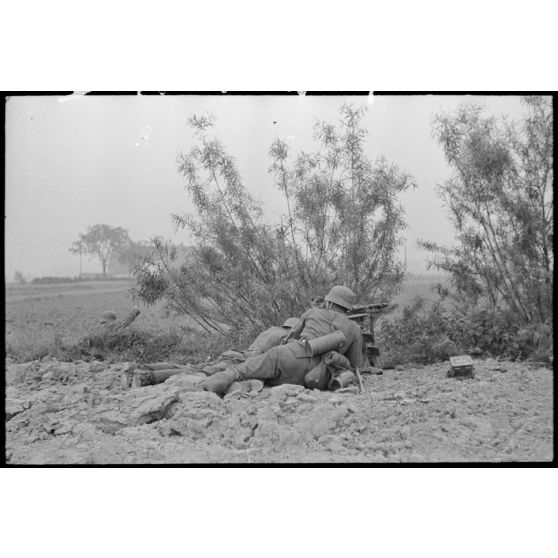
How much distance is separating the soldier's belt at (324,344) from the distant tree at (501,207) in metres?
1.18

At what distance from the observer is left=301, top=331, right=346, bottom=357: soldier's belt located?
528 centimetres

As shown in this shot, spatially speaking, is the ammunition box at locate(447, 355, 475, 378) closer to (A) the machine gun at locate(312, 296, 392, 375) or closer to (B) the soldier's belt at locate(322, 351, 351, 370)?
(A) the machine gun at locate(312, 296, 392, 375)

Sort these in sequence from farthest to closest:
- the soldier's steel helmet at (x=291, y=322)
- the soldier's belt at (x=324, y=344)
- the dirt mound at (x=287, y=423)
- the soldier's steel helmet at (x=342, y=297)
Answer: the soldier's steel helmet at (x=291, y=322)
the soldier's steel helmet at (x=342, y=297)
the soldier's belt at (x=324, y=344)
the dirt mound at (x=287, y=423)

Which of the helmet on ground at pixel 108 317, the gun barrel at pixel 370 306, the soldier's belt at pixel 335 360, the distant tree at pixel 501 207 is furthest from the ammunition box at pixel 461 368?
the helmet on ground at pixel 108 317

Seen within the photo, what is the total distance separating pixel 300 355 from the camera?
5.32 m

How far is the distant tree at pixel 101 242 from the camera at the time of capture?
5.50m

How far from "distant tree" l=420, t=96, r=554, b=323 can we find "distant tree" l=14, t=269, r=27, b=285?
3623 mm

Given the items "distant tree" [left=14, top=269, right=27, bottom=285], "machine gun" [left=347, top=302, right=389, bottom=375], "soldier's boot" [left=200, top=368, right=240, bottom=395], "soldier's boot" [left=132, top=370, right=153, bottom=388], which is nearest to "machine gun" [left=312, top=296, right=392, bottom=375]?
"machine gun" [left=347, top=302, right=389, bottom=375]

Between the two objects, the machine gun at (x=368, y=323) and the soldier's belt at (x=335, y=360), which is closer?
the soldier's belt at (x=335, y=360)

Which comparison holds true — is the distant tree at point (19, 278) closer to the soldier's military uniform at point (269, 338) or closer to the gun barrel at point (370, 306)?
the soldier's military uniform at point (269, 338)

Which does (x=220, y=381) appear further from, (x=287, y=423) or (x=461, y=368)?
(x=461, y=368)

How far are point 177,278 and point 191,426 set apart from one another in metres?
1.92

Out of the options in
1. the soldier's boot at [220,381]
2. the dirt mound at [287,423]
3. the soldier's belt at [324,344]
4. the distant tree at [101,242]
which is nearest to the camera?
the dirt mound at [287,423]

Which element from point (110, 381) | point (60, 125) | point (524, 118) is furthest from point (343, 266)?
point (60, 125)
